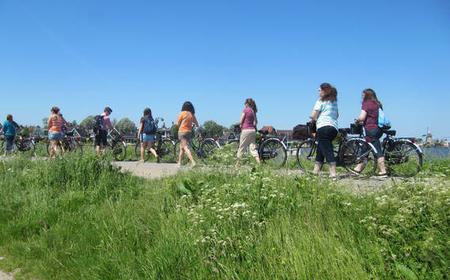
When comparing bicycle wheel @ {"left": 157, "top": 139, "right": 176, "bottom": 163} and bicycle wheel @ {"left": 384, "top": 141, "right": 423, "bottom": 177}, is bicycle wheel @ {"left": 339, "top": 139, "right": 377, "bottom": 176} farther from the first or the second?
bicycle wheel @ {"left": 157, "top": 139, "right": 176, "bottom": 163}

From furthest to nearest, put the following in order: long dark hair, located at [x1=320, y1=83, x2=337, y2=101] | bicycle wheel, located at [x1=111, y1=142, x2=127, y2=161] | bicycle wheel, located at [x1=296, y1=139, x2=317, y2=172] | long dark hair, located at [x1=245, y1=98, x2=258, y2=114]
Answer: bicycle wheel, located at [x1=111, y1=142, x2=127, y2=161] < long dark hair, located at [x1=245, y1=98, x2=258, y2=114] < bicycle wheel, located at [x1=296, y1=139, x2=317, y2=172] < long dark hair, located at [x1=320, y1=83, x2=337, y2=101]

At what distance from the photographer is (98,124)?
51.7 ft

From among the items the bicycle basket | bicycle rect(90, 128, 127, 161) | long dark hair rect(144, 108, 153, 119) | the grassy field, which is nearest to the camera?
the grassy field

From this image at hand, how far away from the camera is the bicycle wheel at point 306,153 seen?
1048 centimetres

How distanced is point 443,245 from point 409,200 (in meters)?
0.63

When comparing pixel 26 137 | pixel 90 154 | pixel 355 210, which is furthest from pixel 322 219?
pixel 26 137

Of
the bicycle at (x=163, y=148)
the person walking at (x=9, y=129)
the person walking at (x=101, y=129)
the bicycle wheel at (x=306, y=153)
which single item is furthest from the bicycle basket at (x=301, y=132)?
the person walking at (x=9, y=129)

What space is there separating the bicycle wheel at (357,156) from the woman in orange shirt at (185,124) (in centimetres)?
455

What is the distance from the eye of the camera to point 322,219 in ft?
14.2

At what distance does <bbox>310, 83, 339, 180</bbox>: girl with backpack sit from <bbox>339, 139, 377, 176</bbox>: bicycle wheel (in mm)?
1127

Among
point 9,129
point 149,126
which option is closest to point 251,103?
point 149,126

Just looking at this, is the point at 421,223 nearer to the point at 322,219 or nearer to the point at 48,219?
the point at 322,219

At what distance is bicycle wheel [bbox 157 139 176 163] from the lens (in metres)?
15.8

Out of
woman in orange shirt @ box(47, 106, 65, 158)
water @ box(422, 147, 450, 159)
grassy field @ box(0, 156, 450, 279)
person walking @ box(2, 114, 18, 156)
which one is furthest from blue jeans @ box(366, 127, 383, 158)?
person walking @ box(2, 114, 18, 156)
